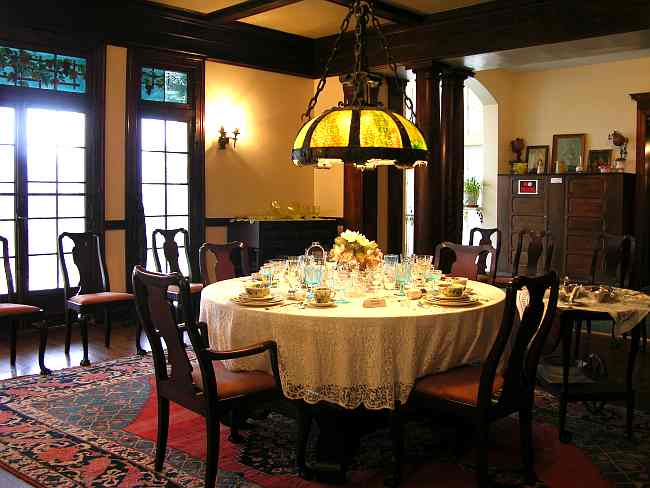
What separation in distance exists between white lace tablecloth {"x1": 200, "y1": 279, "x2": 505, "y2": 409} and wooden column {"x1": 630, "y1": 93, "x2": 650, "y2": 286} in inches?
284

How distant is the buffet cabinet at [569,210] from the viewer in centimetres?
971

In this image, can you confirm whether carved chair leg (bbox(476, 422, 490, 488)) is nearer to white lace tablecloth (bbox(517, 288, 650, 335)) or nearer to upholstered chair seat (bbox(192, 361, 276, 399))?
upholstered chair seat (bbox(192, 361, 276, 399))

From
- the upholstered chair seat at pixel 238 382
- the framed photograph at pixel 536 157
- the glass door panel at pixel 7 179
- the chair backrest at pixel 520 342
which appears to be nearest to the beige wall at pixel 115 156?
the glass door panel at pixel 7 179

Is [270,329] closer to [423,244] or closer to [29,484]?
[29,484]

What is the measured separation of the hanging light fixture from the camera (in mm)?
3812

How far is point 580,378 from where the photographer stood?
468cm

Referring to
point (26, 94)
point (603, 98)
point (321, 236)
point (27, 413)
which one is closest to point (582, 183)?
point (603, 98)

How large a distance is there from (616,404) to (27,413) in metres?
3.56

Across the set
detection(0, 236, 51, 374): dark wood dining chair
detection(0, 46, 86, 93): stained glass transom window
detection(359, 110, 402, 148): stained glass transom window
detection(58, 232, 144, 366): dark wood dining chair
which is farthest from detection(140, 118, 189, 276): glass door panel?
detection(359, 110, 402, 148): stained glass transom window

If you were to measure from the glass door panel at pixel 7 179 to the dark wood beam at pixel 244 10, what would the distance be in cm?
221

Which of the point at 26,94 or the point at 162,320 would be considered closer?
the point at 162,320

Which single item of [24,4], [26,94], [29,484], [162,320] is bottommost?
[29,484]

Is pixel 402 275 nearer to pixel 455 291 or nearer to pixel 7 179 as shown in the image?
pixel 455 291

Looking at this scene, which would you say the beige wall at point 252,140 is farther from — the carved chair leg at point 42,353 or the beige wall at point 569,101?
the beige wall at point 569,101
